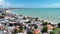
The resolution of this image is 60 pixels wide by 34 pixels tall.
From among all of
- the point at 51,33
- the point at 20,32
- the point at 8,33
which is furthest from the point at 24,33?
the point at 51,33

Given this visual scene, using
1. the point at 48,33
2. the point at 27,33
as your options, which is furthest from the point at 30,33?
the point at 48,33

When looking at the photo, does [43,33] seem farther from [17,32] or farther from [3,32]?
[3,32]

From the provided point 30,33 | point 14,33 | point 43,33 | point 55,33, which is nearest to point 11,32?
point 14,33

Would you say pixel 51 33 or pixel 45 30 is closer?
pixel 51 33

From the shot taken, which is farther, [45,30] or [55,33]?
[45,30]

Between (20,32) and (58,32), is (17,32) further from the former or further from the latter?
(58,32)

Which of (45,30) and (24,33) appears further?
(45,30)

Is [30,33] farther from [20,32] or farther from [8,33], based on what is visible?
[8,33]
